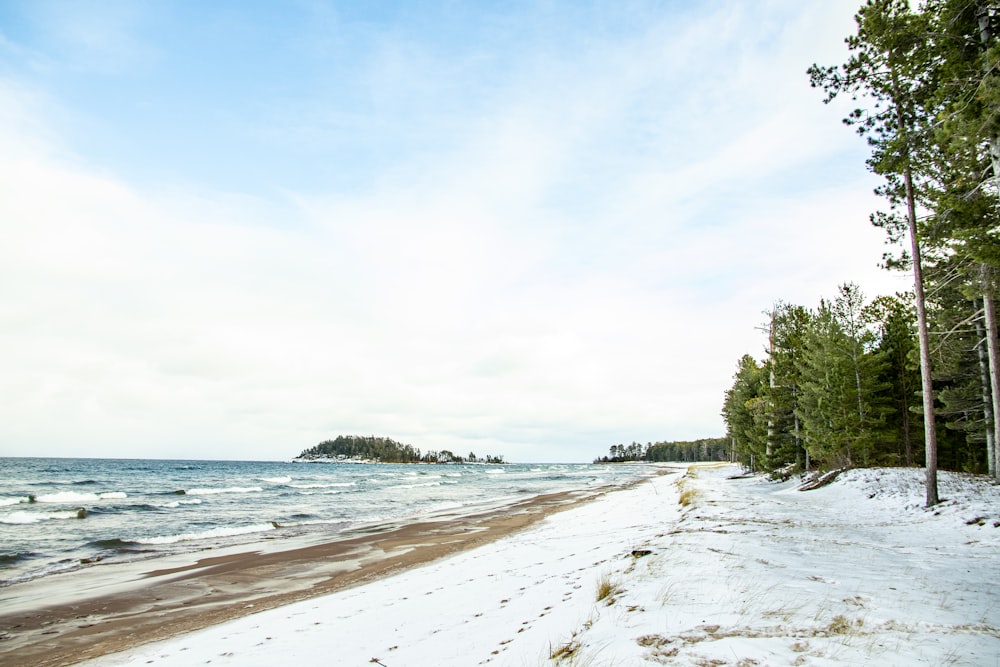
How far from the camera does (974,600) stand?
239 inches

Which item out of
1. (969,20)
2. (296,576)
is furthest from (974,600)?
(296,576)

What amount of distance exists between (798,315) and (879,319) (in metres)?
4.42

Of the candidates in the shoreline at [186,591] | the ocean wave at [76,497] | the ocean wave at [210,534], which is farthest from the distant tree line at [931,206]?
the ocean wave at [76,497]

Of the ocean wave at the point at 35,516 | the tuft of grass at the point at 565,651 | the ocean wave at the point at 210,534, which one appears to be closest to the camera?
the tuft of grass at the point at 565,651

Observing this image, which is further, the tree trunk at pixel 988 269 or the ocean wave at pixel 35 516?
the ocean wave at pixel 35 516

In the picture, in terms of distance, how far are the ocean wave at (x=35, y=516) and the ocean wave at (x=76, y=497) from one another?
411 inches

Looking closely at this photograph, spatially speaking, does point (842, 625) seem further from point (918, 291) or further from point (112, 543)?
point (112, 543)

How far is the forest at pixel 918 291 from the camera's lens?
10328mm

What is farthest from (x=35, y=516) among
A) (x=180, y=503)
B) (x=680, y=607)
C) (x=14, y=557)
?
(x=680, y=607)

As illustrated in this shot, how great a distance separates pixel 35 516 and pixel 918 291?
4126 cm

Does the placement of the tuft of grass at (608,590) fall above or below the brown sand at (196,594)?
above

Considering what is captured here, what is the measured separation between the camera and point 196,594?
13.1 meters

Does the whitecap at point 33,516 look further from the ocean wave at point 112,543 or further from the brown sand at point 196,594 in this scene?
the brown sand at point 196,594

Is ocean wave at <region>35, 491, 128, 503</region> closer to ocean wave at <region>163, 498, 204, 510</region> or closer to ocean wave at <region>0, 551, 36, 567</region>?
ocean wave at <region>163, 498, 204, 510</region>
